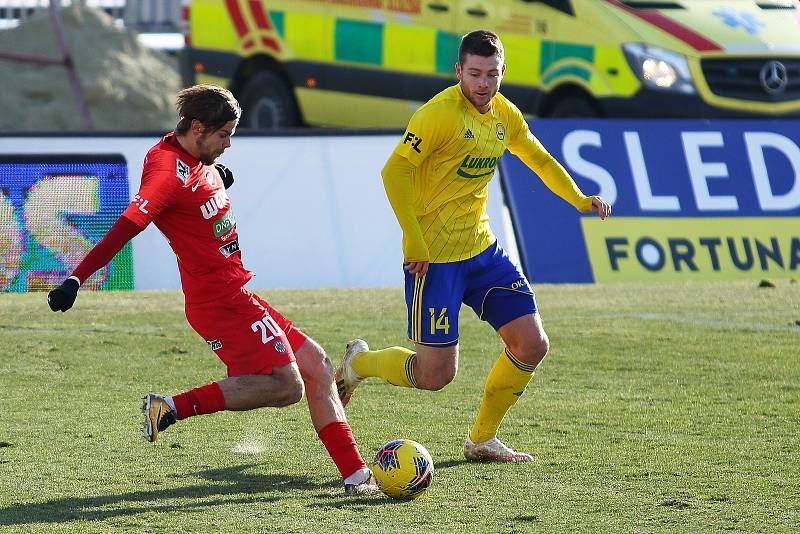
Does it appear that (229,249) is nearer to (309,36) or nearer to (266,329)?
(266,329)

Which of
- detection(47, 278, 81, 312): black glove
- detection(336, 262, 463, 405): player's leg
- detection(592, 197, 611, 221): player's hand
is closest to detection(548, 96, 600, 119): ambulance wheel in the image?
detection(592, 197, 611, 221): player's hand

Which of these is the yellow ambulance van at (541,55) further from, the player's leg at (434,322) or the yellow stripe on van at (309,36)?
the player's leg at (434,322)

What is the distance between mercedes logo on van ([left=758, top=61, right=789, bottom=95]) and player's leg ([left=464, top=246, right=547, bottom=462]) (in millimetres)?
9215

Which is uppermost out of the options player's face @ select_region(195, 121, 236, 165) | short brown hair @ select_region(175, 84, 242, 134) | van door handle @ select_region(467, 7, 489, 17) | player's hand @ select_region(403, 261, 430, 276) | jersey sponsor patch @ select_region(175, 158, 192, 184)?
short brown hair @ select_region(175, 84, 242, 134)

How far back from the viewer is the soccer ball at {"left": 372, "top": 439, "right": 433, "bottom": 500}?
6.13m

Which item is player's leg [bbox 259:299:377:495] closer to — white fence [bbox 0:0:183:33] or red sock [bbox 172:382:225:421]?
red sock [bbox 172:382:225:421]

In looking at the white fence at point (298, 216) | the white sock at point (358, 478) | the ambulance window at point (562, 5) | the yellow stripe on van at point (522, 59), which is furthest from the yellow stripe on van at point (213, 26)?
the white sock at point (358, 478)

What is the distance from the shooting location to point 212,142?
6.17 m

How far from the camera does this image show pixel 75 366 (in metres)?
9.43

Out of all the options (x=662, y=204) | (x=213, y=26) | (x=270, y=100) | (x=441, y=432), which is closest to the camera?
(x=441, y=432)

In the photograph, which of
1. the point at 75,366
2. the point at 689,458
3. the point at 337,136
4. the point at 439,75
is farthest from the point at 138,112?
the point at 689,458

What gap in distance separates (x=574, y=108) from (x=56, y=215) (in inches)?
213

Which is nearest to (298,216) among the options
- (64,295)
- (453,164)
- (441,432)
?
(441,432)

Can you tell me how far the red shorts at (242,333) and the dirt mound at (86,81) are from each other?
73.5 feet
